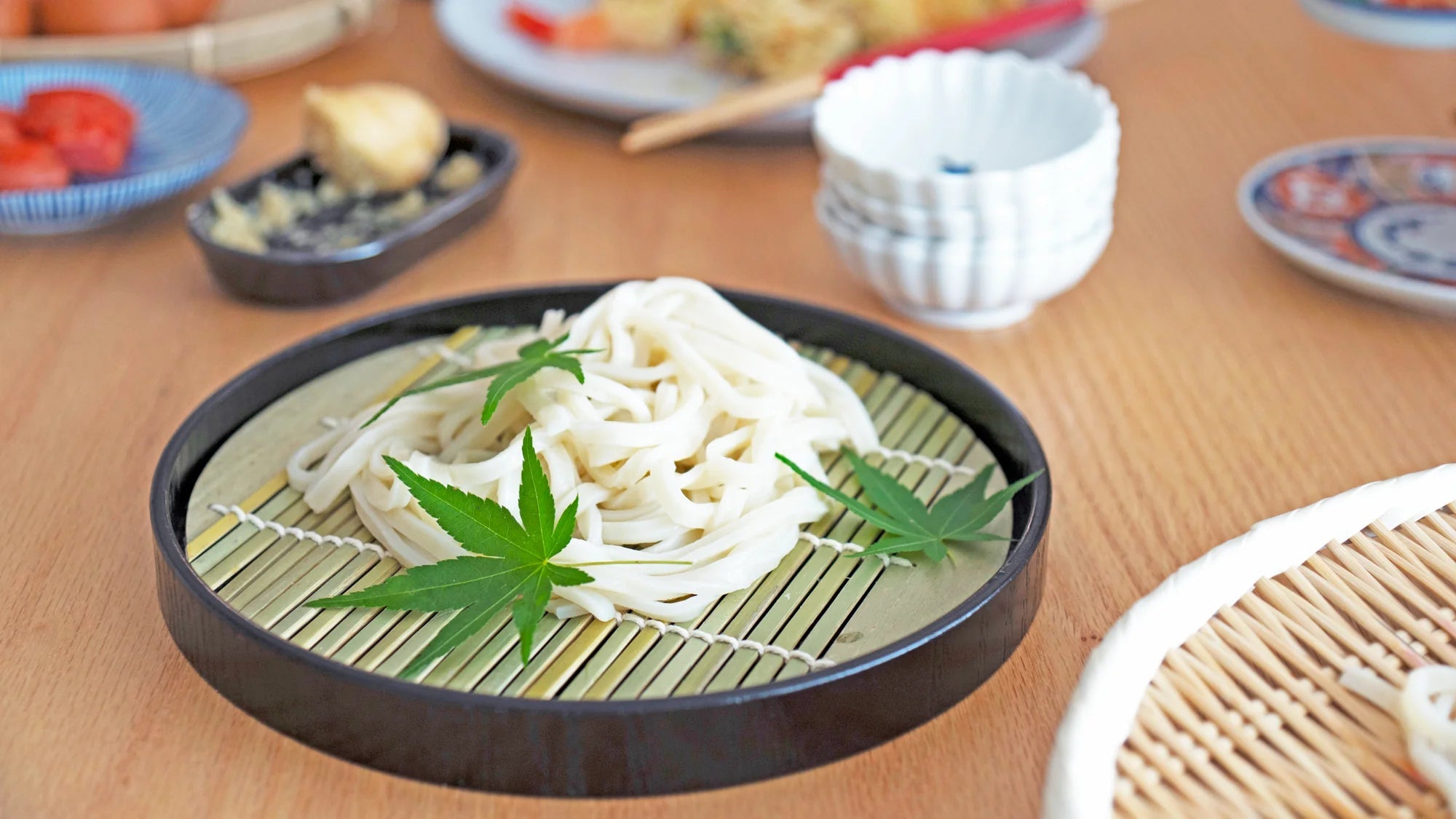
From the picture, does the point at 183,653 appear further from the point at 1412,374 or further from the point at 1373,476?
the point at 1412,374

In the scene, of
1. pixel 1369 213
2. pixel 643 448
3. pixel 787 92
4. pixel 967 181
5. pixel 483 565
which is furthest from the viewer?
pixel 787 92

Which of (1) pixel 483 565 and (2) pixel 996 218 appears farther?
(2) pixel 996 218

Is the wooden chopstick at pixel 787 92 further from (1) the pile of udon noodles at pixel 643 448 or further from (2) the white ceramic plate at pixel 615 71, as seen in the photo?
(1) the pile of udon noodles at pixel 643 448

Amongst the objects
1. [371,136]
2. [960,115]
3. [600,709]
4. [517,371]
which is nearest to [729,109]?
[960,115]

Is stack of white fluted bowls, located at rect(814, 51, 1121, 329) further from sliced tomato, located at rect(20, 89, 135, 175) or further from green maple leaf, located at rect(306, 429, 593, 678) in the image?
sliced tomato, located at rect(20, 89, 135, 175)

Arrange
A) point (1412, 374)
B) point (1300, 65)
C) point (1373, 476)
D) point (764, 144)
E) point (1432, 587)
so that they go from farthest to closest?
point (1300, 65) → point (764, 144) → point (1412, 374) → point (1373, 476) → point (1432, 587)

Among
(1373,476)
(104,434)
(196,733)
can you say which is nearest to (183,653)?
(196,733)

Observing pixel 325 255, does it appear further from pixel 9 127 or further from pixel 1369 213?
pixel 1369 213
